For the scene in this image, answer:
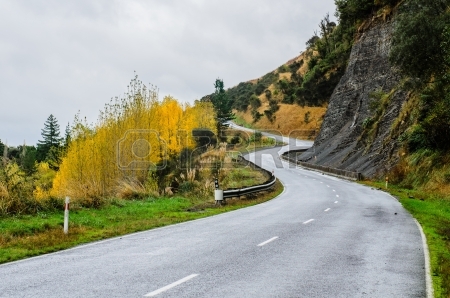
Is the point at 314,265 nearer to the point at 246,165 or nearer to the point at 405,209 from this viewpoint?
the point at 405,209

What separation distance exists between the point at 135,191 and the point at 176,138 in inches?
766

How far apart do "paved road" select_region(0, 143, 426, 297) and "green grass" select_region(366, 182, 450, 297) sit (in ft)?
1.03

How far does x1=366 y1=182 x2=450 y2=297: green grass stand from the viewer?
7.68 metres

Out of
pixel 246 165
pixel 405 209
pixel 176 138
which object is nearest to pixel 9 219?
pixel 405 209

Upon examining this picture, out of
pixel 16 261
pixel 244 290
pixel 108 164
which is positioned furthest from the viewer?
pixel 108 164

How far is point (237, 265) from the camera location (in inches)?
329

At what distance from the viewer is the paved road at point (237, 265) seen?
21.7 ft

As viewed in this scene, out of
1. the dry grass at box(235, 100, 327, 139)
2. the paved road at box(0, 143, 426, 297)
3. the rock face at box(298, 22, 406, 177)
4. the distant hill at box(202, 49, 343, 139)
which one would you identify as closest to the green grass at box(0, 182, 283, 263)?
the paved road at box(0, 143, 426, 297)

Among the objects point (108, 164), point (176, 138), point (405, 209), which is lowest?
point (405, 209)

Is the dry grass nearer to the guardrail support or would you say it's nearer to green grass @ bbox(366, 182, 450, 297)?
green grass @ bbox(366, 182, 450, 297)

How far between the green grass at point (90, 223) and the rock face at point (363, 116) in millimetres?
25196

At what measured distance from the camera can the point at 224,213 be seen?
19.2m

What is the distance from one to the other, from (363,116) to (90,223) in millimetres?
45353

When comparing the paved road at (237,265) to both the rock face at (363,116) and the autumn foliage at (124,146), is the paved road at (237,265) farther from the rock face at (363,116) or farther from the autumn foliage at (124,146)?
the rock face at (363,116)
